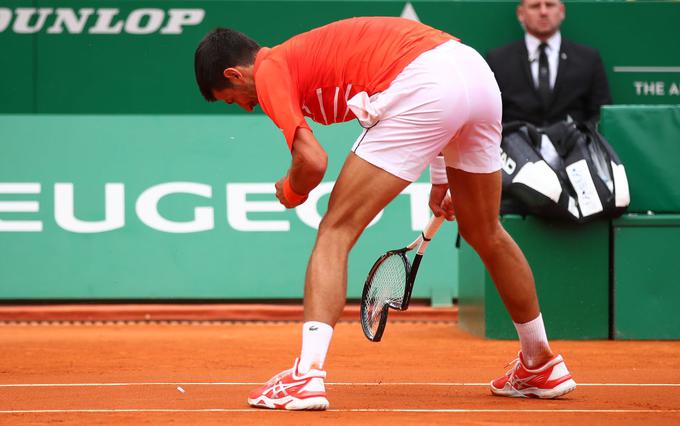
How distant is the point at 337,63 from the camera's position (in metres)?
4.47

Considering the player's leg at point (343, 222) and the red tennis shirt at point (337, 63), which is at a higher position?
the red tennis shirt at point (337, 63)

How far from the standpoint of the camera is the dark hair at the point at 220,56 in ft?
14.8

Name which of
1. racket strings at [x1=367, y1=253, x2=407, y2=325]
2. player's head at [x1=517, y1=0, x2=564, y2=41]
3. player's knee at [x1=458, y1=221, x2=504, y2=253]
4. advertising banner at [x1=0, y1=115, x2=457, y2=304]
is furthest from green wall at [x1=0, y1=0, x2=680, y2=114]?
player's knee at [x1=458, y1=221, x2=504, y2=253]

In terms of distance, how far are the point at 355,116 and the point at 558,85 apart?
4962 mm

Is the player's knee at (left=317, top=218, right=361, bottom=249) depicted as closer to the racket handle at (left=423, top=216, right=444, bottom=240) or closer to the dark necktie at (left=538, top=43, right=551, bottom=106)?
the racket handle at (left=423, top=216, right=444, bottom=240)

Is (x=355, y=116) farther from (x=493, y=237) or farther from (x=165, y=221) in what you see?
(x=165, y=221)

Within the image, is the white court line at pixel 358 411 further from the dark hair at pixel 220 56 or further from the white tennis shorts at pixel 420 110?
the dark hair at pixel 220 56

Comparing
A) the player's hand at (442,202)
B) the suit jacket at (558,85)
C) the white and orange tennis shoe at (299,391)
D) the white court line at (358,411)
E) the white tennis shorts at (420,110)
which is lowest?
the white court line at (358,411)

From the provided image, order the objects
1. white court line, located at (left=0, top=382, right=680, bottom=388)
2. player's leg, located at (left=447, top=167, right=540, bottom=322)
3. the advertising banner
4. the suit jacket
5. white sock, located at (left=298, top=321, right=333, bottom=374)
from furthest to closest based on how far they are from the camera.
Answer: the suit jacket
the advertising banner
white court line, located at (left=0, top=382, right=680, bottom=388)
player's leg, located at (left=447, top=167, right=540, bottom=322)
white sock, located at (left=298, top=321, right=333, bottom=374)

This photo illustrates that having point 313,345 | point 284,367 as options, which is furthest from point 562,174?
point 313,345

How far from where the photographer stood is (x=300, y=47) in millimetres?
4492

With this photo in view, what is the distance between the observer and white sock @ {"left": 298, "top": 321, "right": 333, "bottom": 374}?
4254 millimetres

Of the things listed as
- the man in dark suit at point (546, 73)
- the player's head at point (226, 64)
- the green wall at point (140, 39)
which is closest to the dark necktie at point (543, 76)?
the man in dark suit at point (546, 73)

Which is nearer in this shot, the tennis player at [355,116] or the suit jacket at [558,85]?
the tennis player at [355,116]
